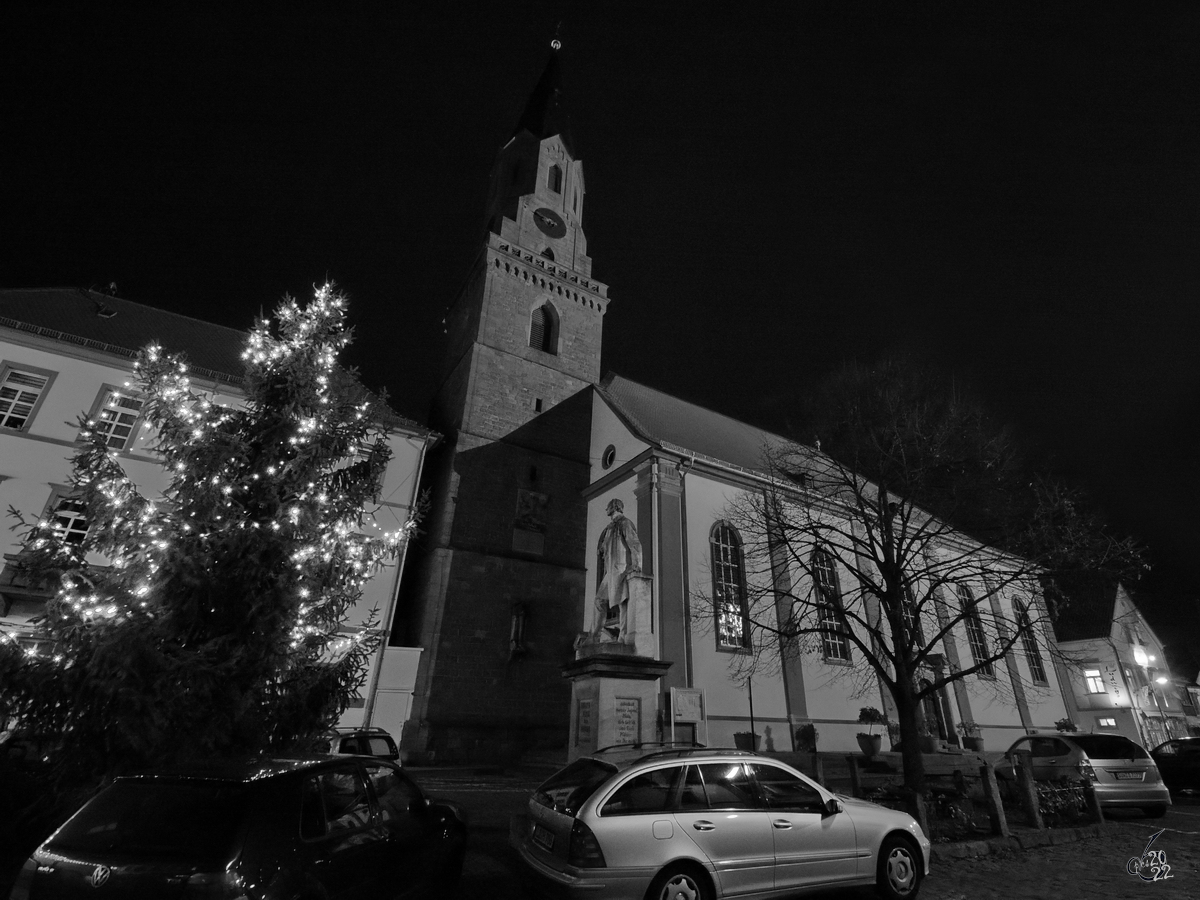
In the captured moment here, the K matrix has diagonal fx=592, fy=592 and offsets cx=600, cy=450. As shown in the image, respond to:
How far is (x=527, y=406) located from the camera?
840 inches

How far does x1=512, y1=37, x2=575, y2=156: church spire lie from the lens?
2917cm

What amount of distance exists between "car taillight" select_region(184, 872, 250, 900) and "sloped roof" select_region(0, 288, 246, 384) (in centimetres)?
1489

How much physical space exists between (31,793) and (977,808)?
43.9ft

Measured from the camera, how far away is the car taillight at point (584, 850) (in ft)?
14.6

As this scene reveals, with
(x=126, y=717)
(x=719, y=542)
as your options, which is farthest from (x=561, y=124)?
(x=126, y=717)

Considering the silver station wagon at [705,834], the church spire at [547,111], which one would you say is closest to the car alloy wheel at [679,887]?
the silver station wagon at [705,834]

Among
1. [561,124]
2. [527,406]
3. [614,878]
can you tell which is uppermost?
[561,124]

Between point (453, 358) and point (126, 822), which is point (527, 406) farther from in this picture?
point (126, 822)

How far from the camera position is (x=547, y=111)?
1187 inches

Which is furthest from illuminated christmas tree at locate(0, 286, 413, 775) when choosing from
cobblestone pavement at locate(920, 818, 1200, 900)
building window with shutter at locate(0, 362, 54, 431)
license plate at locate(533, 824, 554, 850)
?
building window with shutter at locate(0, 362, 54, 431)

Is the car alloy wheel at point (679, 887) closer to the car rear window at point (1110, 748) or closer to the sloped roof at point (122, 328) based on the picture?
the car rear window at point (1110, 748)

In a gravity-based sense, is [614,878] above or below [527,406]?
below

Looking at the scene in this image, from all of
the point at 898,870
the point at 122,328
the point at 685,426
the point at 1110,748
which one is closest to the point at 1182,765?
the point at 1110,748

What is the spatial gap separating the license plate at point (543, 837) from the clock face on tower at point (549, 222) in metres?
24.5
